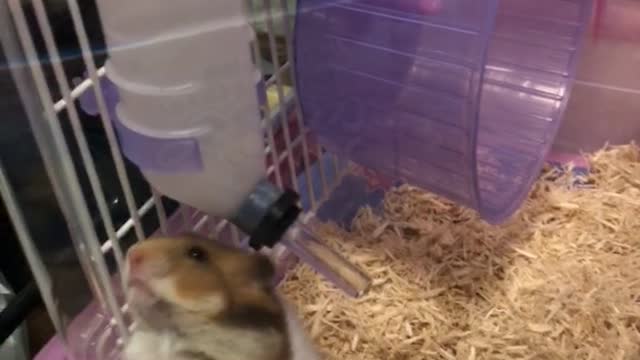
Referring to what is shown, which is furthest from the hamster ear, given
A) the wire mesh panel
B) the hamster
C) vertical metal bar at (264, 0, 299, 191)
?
vertical metal bar at (264, 0, 299, 191)

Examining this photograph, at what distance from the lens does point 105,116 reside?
0.87 m

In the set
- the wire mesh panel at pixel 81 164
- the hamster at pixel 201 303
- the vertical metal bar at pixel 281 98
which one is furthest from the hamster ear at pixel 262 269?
the vertical metal bar at pixel 281 98

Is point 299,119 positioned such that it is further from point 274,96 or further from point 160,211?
point 160,211

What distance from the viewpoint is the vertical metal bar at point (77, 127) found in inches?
30.8

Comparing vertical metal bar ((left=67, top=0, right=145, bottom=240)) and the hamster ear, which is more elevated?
vertical metal bar ((left=67, top=0, right=145, bottom=240))

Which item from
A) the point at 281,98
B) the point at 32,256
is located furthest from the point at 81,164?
the point at 281,98

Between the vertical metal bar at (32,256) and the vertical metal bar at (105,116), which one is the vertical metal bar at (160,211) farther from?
the vertical metal bar at (32,256)

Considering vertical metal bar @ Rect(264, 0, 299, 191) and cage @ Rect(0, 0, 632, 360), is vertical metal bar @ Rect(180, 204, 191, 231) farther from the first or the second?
vertical metal bar @ Rect(264, 0, 299, 191)

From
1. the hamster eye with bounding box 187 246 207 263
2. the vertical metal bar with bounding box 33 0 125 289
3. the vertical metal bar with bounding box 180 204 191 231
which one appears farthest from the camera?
the vertical metal bar with bounding box 180 204 191 231

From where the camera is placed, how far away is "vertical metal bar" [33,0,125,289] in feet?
2.56

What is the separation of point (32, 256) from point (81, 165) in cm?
11

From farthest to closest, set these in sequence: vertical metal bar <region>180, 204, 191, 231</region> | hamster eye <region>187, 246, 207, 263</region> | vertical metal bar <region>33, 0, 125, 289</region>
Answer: vertical metal bar <region>180, 204, 191, 231</region>, hamster eye <region>187, 246, 207, 263</region>, vertical metal bar <region>33, 0, 125, 289</region>

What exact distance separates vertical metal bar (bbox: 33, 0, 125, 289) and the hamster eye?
94 millimetres

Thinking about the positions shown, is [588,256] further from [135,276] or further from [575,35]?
[135,276]
